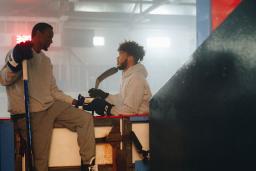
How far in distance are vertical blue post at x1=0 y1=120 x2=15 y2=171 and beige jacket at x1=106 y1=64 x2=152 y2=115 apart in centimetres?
127

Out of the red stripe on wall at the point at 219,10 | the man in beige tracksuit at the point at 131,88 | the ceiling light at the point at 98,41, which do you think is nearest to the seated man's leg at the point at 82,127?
the man in beige tracksuit at the point at 131,88

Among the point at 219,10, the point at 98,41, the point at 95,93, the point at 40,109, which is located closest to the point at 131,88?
the point at 95,93

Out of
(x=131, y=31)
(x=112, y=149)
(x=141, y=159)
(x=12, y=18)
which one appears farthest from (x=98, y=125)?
(x=131, y=31)

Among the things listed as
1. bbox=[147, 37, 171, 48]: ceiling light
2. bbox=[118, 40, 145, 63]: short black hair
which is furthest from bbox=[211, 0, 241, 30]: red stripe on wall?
bbox=[147, 37, 171, 48]: ceiling light

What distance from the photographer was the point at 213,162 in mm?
1618

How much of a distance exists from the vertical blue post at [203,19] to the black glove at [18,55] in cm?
225

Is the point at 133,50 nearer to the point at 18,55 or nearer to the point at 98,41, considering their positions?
the point at 18,55

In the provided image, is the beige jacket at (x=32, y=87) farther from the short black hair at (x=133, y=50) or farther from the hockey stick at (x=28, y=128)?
the short black hair at (x=133, y=50)

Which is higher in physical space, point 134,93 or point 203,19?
point 203,19

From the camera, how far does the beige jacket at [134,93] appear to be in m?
3.93

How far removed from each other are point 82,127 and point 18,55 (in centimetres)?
83

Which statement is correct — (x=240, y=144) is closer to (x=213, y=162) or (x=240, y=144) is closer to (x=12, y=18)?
(x=213, y=162)

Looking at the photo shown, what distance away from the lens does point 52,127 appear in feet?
9.88

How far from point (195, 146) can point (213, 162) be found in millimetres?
186
